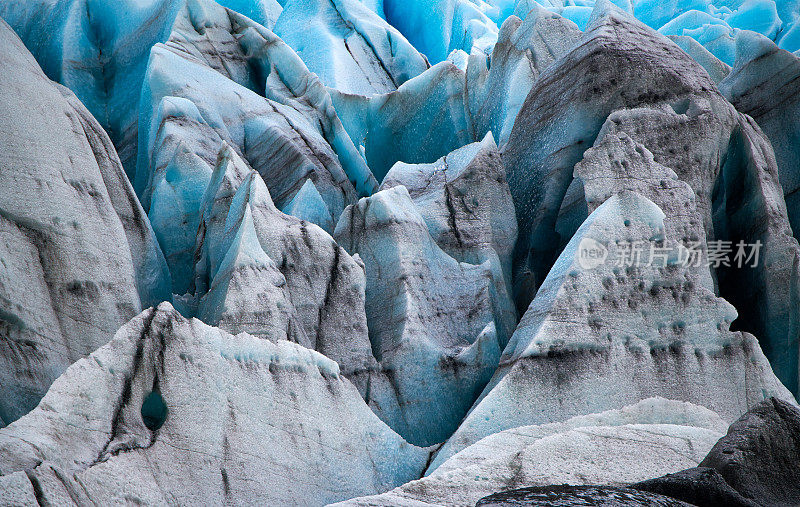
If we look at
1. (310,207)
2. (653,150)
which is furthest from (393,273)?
(653,150)

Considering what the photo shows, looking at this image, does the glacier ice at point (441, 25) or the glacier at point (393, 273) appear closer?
the glacier at point (393, 273)

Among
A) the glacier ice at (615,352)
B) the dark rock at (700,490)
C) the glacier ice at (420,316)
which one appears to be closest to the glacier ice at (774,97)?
the glacier ice at (615,352)

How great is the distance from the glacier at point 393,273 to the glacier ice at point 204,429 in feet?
0.05

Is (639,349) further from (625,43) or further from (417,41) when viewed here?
(417,41)

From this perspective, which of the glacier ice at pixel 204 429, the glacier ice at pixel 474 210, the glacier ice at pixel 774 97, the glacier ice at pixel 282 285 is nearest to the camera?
the glacier ice at pixel 204 429

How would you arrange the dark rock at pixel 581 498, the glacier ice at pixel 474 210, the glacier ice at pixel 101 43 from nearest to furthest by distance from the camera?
the dark rock at pixel 581 498 → the glacier ice at pixel 474 210 → the glacier ice at pixel 101 43

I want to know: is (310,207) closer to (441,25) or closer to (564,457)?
(564,457)

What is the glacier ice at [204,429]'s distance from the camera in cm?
413

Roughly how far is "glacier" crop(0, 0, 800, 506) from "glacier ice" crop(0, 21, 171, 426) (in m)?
0.02

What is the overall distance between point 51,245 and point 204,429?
2.29 meters

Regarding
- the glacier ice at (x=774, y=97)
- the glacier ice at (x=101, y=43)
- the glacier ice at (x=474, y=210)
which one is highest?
the glacier ice at (x=774, y=97)

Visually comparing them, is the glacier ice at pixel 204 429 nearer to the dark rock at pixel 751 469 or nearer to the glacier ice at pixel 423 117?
the dark rock at pixel 751 469

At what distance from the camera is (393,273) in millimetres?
7027

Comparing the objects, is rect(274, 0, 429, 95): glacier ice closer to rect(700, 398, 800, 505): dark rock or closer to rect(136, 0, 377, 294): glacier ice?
rect(136, 0, 377, 294): glacier ice
